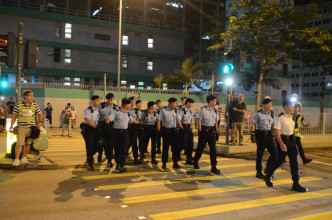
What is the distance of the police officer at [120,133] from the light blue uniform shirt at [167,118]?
105 cm

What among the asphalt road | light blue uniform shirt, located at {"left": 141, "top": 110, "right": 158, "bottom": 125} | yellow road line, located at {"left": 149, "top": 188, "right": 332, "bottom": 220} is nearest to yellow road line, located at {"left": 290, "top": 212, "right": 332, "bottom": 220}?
the asphalt road

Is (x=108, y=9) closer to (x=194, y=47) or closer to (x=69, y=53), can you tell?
(x=194, y=47)

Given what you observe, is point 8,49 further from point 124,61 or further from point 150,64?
point 150,64

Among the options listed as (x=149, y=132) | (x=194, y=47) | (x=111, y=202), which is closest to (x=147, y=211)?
(x=111, y=202)

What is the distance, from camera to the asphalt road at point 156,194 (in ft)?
18.0

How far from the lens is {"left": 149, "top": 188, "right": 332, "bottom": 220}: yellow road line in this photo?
17.7 ft

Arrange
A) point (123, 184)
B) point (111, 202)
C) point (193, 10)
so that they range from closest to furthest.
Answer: point (111, 202)
point (123, 184)
point (193, 10)

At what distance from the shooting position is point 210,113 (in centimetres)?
911

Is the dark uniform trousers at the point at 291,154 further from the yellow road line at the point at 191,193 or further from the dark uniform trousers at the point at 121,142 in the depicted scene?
the dark uniform trousers at the point at 121,142

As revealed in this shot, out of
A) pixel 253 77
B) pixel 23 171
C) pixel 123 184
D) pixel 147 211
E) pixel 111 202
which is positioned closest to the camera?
pixel 147 211

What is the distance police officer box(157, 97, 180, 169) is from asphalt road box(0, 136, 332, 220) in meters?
0.41

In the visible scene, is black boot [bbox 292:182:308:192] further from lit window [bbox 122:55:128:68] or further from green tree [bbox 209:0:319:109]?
lit window [bbox 122:55:128:68]

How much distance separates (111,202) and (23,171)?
11.7 feet

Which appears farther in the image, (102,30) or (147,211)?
(102,30)
